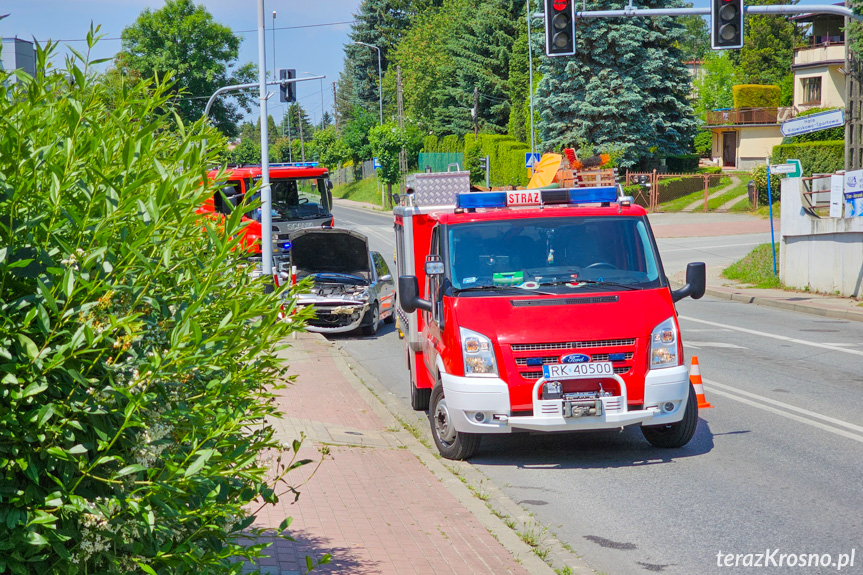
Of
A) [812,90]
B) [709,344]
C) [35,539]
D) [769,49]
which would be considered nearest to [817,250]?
[709,344]

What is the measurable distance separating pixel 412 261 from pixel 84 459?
7.63 meters

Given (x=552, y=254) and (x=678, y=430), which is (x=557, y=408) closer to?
(x=678, y=430)

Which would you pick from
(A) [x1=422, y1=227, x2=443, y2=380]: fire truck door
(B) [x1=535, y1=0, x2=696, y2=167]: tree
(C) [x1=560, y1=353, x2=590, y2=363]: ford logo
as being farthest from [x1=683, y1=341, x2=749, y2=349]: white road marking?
(B) [x1=535, y1=0, x2=696, y2=167]: tree

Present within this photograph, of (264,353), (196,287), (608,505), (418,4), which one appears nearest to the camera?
(196,287)

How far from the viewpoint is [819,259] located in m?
22.1

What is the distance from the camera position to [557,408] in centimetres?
757

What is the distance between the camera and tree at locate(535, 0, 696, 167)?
157ft

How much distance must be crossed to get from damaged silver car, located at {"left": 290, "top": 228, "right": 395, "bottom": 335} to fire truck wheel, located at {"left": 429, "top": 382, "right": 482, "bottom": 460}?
8.40m

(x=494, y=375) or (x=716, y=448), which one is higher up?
(x=494, y=375)

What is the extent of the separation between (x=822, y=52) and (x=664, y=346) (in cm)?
5696

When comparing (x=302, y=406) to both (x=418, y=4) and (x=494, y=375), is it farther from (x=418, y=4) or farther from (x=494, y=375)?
(x=418, y=4)

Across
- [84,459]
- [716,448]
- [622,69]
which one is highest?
[622,69]

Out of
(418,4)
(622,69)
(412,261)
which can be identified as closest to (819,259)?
(412,261)

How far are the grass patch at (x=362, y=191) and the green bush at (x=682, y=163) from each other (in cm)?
2848
